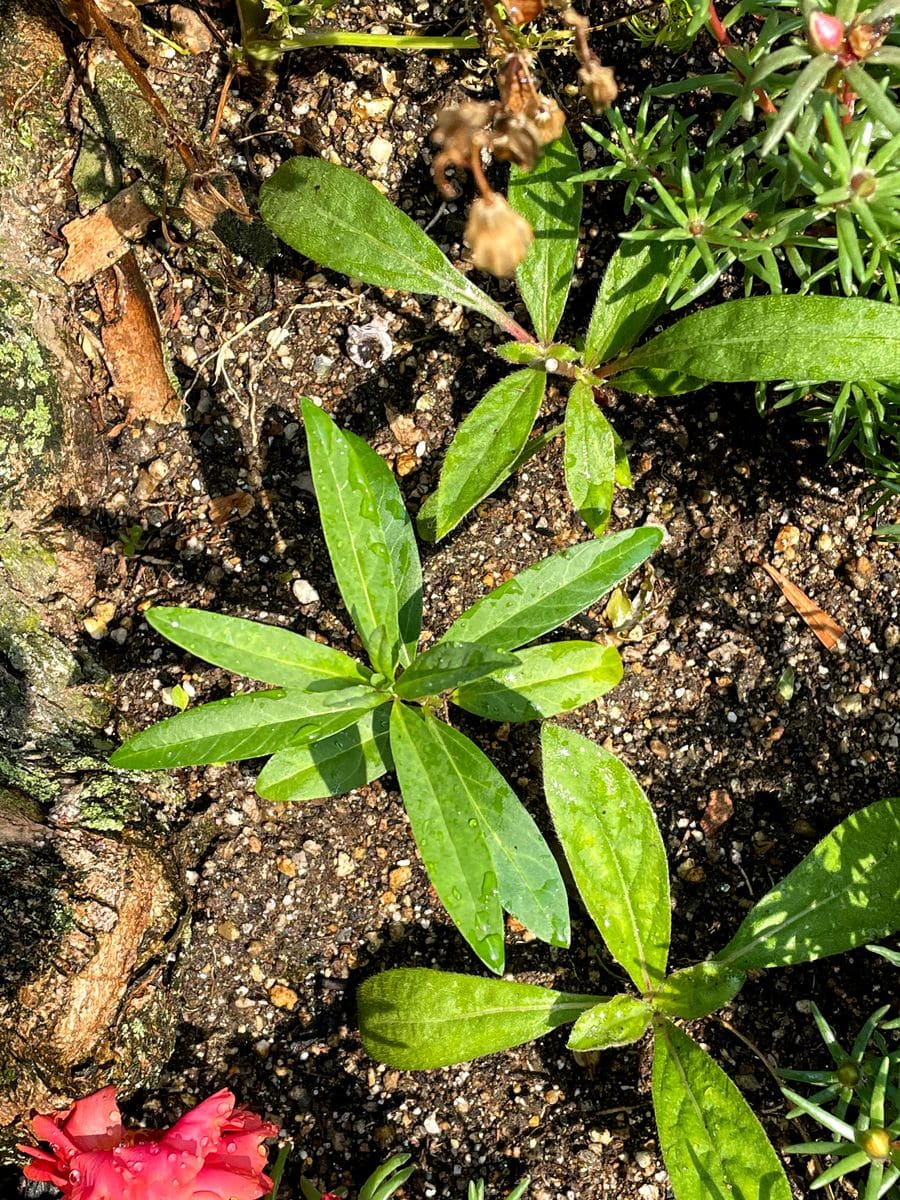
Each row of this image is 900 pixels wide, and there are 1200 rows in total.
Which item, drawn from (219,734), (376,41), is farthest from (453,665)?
(376,41)

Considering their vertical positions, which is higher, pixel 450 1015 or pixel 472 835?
pixel 472 835

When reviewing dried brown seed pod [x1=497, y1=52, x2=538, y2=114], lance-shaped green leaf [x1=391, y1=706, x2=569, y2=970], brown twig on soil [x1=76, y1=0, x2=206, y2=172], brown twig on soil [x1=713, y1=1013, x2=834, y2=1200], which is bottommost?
brown twig on soil [x1=713, y1=1013, x2=834, y2=1200]

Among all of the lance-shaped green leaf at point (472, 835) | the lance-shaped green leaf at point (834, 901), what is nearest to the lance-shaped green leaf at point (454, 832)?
the lance-shaped green leaf at point (472, 835)

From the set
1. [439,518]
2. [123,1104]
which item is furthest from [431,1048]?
[439,518]

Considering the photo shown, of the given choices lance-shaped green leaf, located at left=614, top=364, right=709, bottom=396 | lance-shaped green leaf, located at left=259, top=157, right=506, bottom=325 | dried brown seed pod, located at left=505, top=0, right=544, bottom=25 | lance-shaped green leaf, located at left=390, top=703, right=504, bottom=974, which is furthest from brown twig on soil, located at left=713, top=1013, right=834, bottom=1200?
dried brown seed pod, located at left=505, top=0, right=544, bottom=25

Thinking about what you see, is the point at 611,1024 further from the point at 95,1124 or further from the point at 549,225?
the point at 549,225

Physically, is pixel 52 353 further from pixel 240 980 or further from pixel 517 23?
pixel 240 980

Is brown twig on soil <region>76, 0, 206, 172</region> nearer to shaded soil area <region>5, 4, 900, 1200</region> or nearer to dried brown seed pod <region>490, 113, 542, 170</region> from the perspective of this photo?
shaded soil area <region>5, 4, 900, 1200</region>

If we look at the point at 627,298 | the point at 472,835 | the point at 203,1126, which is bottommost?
the point at 203,1126
